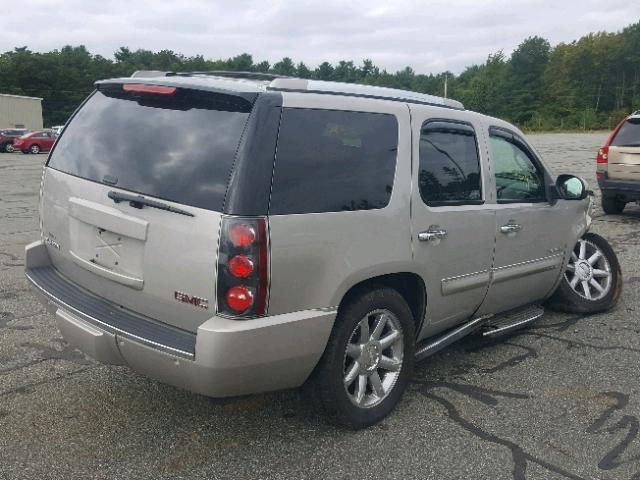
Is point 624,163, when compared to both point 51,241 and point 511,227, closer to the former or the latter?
point 511,227

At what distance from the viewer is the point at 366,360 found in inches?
135

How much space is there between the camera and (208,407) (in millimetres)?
3674

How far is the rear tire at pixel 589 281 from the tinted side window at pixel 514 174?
98cm

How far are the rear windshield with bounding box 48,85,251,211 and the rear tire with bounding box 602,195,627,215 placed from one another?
372 inches

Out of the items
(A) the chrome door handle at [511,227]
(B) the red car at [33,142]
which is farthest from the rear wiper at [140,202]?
(B) the red car at [33,142]

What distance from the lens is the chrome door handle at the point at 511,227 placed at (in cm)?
425

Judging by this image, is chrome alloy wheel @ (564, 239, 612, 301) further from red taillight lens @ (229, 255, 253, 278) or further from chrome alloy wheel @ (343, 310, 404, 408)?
red taillight lens @ (229, 255, 253, 278)

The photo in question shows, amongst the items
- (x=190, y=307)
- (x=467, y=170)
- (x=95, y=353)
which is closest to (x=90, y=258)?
(x=95, y=353)

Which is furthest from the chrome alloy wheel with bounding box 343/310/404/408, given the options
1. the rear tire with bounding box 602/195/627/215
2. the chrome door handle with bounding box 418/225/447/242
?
the rear tire with bounding box 602/195/627/215

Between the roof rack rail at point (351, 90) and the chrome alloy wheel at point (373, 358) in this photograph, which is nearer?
the roof rack rail at point (351, 90)

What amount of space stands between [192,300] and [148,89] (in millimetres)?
1117

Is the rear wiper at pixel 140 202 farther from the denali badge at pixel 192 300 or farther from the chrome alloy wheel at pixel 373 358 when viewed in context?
the chrome alloy wheel at pixel 373 358

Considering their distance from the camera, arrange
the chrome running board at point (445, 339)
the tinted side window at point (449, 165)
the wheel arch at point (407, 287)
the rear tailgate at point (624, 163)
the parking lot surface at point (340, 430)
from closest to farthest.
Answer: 1. the parking lot surface at point (340, 430)
2. the wheel arch at point (407, 287)
3. the tinted side window at point (449, 165)
4. the chrome running board at point (445, 339)
5. the rear tailgate at point (624, 163)

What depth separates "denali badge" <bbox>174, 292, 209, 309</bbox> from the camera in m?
2.83
